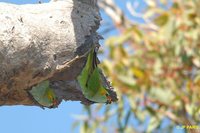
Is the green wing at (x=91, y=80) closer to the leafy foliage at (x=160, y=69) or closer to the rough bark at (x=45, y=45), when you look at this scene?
the rough bark at (x=45, y=45)

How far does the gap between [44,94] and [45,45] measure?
0.08m

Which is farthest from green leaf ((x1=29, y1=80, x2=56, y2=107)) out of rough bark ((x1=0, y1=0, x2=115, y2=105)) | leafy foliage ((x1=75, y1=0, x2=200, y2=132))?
leafy foliage ((x1=75, y1=0, x2=200, y2=132))

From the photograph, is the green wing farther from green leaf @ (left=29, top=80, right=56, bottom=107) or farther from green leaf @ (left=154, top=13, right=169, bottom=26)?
green leaf @ (left=154, top=13, right=169, bottom=26)

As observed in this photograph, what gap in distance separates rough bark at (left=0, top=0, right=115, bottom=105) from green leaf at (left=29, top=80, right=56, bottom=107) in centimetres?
1

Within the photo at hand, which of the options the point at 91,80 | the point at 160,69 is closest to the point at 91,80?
the point at 91,80

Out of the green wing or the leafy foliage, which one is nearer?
the green wing

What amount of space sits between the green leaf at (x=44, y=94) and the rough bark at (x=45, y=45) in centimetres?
1

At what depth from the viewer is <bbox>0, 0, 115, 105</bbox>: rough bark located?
2.10 ft

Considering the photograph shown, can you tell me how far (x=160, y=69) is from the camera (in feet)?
7.93

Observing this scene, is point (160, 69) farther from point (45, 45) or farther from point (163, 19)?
point (45, 45)

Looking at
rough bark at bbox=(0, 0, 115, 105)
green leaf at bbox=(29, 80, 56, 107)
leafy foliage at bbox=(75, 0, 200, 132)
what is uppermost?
rough bark at bbox=(0, 0, 115, 105)

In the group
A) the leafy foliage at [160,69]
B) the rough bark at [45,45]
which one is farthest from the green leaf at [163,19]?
the rough bark at [45,45]

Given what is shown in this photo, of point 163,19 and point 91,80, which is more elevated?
point 91,80

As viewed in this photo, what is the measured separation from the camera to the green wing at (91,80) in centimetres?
71
